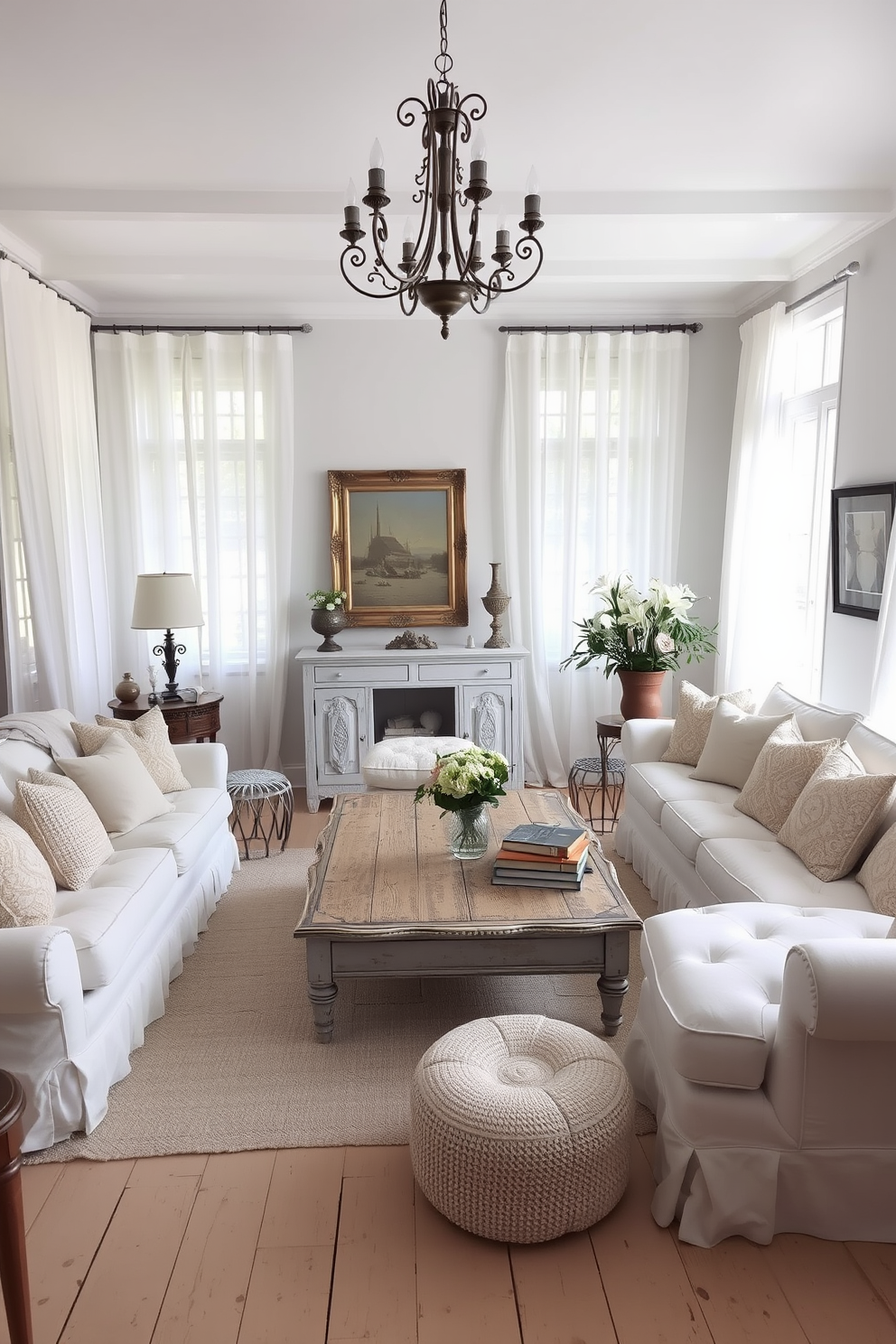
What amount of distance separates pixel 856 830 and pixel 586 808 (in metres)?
2.54

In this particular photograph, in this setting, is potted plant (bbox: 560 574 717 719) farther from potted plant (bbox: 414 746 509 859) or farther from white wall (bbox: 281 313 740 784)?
potted plant (bbox: 414 746 509 859)

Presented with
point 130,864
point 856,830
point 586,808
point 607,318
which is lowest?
point 586,808

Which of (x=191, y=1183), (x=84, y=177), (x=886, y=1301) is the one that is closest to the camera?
(x=886, y=1301)

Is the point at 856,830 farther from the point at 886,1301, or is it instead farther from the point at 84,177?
the point at 84,177

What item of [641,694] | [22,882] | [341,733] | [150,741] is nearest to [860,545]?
[641,694]

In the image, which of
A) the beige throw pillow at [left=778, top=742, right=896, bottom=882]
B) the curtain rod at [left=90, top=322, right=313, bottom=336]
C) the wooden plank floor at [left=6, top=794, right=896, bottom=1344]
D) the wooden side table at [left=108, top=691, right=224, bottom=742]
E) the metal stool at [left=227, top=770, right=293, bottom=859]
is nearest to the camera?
the wooden plank floor at [left=6, top=794, right=896, bottom=1344]

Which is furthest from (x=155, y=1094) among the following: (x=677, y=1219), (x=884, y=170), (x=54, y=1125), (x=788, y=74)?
(x=884, y=170)

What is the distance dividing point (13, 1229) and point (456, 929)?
135 centimetres

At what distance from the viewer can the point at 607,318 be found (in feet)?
18.8

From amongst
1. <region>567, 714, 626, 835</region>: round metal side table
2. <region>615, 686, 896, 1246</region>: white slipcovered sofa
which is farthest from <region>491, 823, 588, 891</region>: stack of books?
<region>567, 714, 626, 835</region>: round metal side table

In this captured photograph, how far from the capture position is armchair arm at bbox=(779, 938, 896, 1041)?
190 cm

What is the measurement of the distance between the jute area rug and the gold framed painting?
98.7 inches

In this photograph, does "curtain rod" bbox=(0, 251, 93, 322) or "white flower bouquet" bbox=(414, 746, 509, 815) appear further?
"curtain rod" bbox=(0, 251, 93, 322)

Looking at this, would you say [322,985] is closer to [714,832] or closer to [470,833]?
[470,833]
